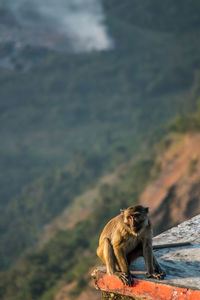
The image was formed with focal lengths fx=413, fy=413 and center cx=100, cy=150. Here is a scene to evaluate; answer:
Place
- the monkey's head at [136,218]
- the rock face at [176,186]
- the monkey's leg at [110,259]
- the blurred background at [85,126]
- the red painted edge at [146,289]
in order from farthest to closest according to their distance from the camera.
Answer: the blurred background at [85,126] < the rock face at [176,186] < the monkey's leg at [110,259] < the monkey's head at [136,218] < the red painted edge at [146,289]

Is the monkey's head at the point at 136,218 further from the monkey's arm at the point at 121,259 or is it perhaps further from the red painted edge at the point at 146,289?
the red painted edge at the point at 146,289

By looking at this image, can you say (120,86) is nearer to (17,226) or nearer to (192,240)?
(17,226)

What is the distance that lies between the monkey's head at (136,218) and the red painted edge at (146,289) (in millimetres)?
422

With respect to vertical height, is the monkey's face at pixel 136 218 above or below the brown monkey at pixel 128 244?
above

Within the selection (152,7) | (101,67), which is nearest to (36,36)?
(101,67)

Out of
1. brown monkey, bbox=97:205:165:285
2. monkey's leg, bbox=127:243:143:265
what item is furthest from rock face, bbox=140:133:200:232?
brown monkey, bbox=97:205:165:285

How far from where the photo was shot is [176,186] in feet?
57.8

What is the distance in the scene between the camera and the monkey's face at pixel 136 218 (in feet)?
10.5

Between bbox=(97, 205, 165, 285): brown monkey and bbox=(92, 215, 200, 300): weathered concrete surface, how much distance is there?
76 mm

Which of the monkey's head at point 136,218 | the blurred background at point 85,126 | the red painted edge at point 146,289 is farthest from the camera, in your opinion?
the blurred background at point 85,126

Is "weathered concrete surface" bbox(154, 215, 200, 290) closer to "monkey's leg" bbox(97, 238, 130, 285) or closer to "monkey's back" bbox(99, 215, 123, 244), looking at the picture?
"monkey's leg" bbox(97, 238, 130, 285)

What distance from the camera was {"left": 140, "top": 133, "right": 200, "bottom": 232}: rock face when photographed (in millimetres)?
16391

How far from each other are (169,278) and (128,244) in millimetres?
411

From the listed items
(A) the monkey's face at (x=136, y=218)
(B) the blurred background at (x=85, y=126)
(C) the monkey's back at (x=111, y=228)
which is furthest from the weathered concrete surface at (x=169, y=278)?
(B) the blurred background at (x=85, y=126)
